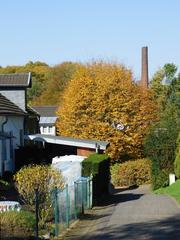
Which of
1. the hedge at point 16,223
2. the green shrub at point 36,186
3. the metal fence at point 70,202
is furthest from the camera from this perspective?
the green shrub at point 36,186

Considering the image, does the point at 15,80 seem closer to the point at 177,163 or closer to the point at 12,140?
the point at 12,140

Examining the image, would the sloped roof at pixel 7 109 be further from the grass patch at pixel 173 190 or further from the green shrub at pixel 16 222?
the green shrub at pixel 16 222

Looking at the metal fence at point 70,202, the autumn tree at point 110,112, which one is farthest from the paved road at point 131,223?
the autumn tree at point 110,112

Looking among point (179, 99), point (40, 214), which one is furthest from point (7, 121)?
point (179, 99)

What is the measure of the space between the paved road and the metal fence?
1.17 feet

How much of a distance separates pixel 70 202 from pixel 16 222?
17.0ft

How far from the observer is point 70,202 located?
738 inches

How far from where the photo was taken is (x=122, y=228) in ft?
56.5

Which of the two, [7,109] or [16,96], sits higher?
[16,96]

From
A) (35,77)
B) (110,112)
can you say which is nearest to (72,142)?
(110,112)

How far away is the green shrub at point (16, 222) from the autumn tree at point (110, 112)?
34136 mm

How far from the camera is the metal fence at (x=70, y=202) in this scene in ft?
53.1

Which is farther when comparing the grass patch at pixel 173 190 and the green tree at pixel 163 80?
the green tree at pixel 163 80

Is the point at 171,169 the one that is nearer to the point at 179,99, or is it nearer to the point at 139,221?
the point at 139,221
